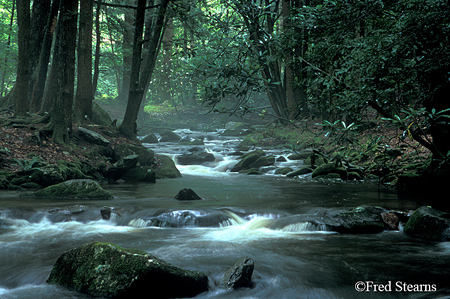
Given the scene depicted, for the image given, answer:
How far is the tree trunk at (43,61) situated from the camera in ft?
51.3

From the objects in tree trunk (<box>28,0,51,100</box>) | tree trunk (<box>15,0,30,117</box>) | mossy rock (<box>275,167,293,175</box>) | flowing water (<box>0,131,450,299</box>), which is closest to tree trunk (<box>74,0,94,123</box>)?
tree trunk (<box>28,0,51,100</box>)

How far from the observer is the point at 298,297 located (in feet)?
14.7

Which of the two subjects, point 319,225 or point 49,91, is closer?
point 319,225

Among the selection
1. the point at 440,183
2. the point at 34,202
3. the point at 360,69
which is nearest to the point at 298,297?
the point at 360,69

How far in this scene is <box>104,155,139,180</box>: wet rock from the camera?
13383mm

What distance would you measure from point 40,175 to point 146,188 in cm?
318

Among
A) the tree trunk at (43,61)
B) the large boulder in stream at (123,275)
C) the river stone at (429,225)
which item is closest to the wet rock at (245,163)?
the tree trunk at (43,61)

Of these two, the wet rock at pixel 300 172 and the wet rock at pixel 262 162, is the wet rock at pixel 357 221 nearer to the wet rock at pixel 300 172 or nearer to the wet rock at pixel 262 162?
the wet rock at pixel 300 172

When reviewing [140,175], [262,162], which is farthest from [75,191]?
[262,162]

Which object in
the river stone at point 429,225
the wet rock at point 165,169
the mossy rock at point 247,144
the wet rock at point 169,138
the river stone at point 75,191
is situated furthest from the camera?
the wet rock at point 169,138

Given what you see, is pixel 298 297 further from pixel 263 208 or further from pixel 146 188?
pixel 146 188

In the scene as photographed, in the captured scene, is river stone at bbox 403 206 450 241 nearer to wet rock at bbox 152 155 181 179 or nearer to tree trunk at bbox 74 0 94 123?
wet rock at bbox 152 155 181 179

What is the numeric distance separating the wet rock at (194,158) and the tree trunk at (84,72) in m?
5.22

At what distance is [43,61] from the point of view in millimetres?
16109
